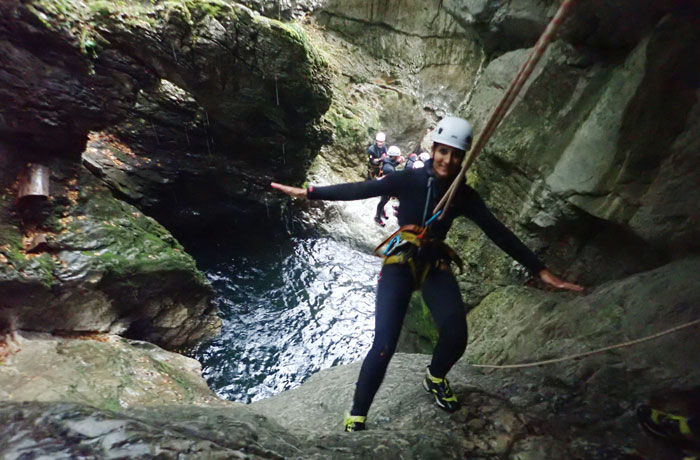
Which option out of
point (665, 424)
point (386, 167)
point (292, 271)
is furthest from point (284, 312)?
point (665, 424)

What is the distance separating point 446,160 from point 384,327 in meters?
1.29

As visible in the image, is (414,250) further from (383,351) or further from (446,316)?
(383,351)

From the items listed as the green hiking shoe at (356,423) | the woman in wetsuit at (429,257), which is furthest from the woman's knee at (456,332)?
the green hiking shoe at (356,423)

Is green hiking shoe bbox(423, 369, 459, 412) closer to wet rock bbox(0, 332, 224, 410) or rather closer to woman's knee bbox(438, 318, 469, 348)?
woman's knee bbox(438, 318, 469, 348)

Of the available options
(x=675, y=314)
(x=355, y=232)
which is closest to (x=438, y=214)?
(x=675, y=314)

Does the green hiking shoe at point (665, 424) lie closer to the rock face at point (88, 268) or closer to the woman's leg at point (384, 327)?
the woman's leg at point (384, 327)

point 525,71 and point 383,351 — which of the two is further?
point 383,351

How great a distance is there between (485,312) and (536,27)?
3888 millimetres

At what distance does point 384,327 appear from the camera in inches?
96.2

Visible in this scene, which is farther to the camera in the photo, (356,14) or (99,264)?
(356,14)

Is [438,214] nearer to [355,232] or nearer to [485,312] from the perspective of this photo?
[485,312]

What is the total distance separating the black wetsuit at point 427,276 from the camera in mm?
2475

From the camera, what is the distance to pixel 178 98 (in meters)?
8.23

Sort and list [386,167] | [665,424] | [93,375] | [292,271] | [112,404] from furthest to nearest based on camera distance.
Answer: [386,167]
[292,271]
[93,375]
[112,404]
[665,424]
